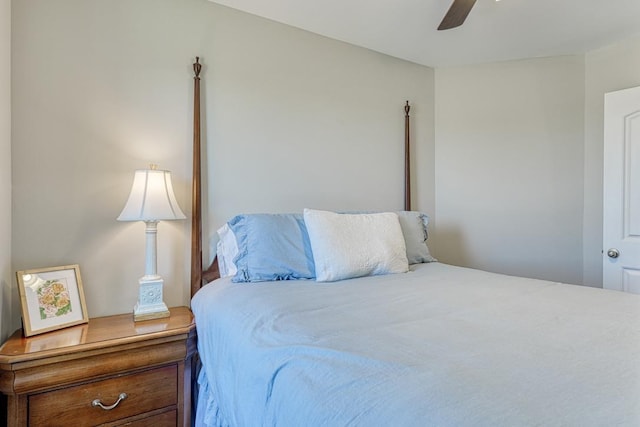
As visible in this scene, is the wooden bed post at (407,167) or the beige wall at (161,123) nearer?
the beige wall at (161,123)

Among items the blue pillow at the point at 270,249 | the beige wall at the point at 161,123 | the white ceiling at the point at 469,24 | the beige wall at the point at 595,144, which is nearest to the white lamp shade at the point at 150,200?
the beige wall at the point at 161,123

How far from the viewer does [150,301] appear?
1.64 metres

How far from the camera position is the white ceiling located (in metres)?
2.06

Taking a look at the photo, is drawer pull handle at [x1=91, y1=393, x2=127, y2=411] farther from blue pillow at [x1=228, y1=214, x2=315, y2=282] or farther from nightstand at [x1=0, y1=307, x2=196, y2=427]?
blue pillow at [x1=228, y1=214, x2=315, y2=282]

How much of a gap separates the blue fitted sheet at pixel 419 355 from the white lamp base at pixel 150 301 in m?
0.28

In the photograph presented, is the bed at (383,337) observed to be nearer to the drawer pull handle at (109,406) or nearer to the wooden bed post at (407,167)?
the drawer pull handle at (109,406)

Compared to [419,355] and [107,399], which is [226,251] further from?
[419,355]

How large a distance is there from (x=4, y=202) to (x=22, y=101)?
1.54 ft

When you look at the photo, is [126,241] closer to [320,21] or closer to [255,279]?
[255,279]

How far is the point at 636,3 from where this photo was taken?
2.05 metres

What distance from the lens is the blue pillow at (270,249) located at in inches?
65.9

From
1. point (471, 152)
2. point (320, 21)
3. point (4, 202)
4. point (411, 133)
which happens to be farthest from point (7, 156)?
point (471, 152)

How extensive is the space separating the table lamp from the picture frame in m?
0.24

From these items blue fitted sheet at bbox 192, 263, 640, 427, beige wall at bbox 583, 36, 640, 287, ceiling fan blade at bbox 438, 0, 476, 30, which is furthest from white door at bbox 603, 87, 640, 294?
ceiling fan blade at bbox 438, 0, 476, 30
